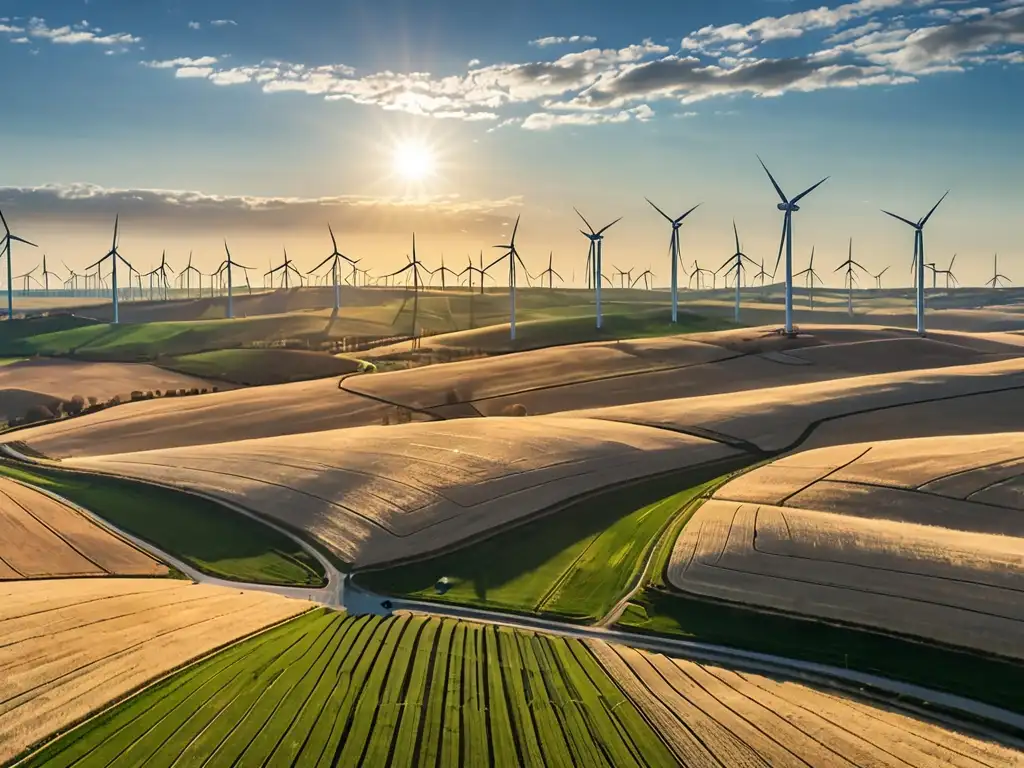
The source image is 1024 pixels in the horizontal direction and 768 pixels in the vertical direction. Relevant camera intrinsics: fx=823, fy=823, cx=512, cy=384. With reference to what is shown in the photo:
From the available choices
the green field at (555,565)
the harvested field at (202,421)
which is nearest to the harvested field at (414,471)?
the green field at (555,565)

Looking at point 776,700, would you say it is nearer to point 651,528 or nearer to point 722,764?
point 722,764

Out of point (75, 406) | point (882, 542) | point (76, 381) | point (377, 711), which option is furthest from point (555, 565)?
point (76, 381)

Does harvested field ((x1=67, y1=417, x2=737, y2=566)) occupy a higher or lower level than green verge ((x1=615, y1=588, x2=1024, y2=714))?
higher

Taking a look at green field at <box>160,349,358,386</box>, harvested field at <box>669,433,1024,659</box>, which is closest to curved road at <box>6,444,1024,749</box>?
harvested field at <box>669,433,1024,659</box>

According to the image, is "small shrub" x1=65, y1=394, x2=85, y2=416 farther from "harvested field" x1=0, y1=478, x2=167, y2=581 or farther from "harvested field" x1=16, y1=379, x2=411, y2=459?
"harvested field" x1=0, y1=478, x2=167, y2=581

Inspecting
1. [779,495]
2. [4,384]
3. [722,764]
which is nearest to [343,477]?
[779,495]
